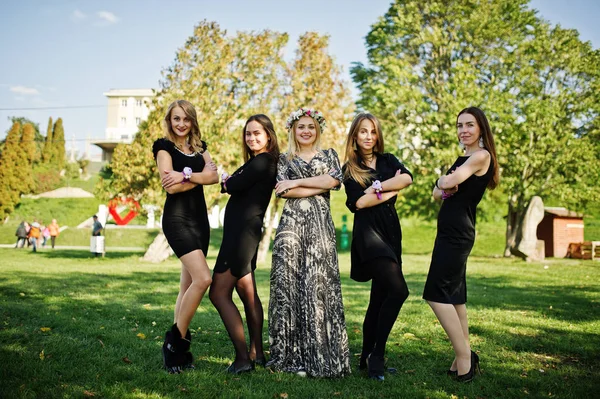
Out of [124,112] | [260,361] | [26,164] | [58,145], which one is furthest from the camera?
[124,112]

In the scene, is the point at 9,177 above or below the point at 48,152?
below

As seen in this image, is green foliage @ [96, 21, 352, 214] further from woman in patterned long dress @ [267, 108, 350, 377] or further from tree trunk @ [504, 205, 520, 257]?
woman in patterned long dress @ [267, 108, 350, 377]

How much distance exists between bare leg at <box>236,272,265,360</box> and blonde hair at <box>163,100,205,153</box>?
1394 mm

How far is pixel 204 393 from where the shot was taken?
3.80 meters

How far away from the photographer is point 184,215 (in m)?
4.59

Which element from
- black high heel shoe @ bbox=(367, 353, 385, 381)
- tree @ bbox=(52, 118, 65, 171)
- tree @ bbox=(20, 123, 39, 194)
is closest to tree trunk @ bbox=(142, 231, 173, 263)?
black high heel shoe @ bbox=(367, 353, 385, 381)

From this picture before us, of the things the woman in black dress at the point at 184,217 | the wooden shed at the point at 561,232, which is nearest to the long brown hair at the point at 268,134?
the woman in black dress at the point at 184,217

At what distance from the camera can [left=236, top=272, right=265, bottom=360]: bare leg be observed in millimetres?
4789

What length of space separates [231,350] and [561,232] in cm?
2412

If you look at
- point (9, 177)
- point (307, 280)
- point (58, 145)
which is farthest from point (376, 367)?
point (58, 145)

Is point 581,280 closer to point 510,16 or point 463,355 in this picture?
point 463,355

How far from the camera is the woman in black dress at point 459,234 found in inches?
174

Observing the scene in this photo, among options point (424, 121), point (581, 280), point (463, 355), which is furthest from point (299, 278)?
point (424, 121)

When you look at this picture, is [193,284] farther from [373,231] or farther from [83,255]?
[83,255]
